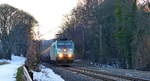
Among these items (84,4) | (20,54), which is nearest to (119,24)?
(84,4)

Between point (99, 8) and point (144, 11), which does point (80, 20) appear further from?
point (144, 11)

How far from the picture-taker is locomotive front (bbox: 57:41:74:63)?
43634 millimetres

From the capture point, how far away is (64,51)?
4406 centimetres

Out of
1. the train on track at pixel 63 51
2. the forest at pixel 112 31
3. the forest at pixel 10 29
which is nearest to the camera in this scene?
the train on track at pixel 63 51

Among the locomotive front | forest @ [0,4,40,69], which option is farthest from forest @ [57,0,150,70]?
forest @ [0,4,40,69]

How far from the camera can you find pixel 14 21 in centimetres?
7162

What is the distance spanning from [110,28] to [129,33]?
10893 millimetres

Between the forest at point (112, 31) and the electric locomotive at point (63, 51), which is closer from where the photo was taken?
the electric locomotive at point (63, 51)

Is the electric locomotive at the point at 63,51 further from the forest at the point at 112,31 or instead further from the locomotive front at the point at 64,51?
the forest at the point at 112,31

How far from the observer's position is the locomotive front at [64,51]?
4363 centimetres

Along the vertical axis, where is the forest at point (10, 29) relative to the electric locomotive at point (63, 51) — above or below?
above

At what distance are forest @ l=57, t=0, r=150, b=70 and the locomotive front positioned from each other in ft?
23.2

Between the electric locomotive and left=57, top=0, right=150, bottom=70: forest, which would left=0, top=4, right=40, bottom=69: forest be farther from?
the electric locomotive

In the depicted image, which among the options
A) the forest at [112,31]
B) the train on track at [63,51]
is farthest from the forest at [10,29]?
the train on track at [63,51]
